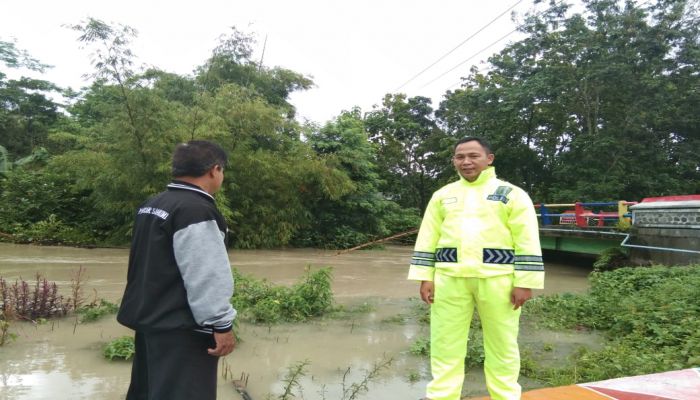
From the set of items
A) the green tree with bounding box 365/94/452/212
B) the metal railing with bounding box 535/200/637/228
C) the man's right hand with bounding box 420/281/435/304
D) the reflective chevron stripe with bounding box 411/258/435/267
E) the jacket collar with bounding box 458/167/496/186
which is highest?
the green tree with bounding box 365/94/452/212

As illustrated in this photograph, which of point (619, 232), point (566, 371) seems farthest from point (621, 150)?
point (566, 371)

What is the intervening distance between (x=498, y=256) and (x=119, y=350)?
331 centimetres

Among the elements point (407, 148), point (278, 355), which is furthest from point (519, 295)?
point (407, 148)

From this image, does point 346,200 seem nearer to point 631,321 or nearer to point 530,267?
point 631,321

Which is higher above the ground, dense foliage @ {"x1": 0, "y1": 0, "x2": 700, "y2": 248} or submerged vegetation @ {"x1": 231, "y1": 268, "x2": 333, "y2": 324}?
dense foliage @ {"x1": 0, "y1": 0, "x2": 700, "y2": 248}

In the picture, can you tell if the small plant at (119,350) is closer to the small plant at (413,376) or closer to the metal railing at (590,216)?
the small plant at (413,376)

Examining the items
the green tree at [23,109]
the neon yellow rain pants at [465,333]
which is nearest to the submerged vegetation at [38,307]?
the neon yellow rain pants at [465,333]

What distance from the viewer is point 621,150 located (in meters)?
16.3

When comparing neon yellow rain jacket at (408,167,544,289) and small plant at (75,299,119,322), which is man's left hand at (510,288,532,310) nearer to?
neon yellow rain jacket at (408,167,544,289)

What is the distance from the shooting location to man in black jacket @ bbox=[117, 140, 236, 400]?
73.2 inches

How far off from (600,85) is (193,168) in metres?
17.6

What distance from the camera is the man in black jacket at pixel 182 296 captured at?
6.10 feet

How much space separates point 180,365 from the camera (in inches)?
75.6

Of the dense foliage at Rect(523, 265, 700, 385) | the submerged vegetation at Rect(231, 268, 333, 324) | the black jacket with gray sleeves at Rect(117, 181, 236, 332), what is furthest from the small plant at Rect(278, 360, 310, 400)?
the dense foliage at Rect(523, 265, 700, 385)
